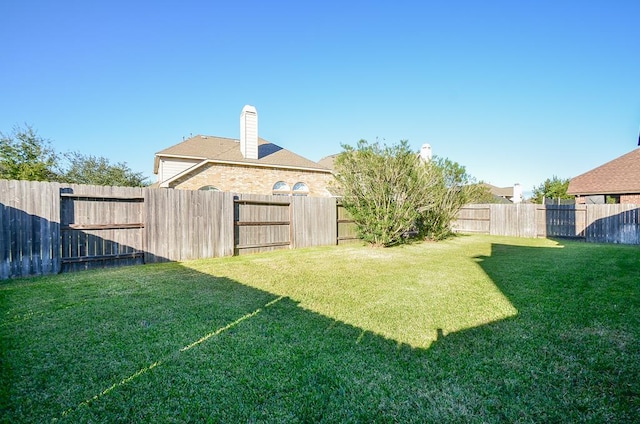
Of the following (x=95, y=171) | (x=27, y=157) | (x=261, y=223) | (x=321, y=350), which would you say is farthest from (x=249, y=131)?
(x=321, y=350)

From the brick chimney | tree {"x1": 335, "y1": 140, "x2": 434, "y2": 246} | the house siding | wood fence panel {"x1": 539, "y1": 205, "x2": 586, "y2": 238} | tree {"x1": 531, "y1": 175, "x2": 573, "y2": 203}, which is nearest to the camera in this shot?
tree {"x1": 335, "y1": 140, "x2": 434, "y2": 246}

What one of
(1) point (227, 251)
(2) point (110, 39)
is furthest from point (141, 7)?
(1) point (227, 251)

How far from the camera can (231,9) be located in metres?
10.9

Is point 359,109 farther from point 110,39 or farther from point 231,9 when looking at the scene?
point 110,39

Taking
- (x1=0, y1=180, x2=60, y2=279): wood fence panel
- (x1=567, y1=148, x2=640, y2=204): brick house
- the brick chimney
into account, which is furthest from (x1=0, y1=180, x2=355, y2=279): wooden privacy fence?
(x1=567, y1=148, x2=640, y2=204): brick house

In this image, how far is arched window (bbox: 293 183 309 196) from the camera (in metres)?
16.7

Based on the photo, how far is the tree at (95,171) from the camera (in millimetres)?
19859

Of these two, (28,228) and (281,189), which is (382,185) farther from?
(28,228)

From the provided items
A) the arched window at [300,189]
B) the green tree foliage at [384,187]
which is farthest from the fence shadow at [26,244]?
the arched window at [300,189]

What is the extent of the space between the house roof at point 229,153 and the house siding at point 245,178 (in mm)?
345

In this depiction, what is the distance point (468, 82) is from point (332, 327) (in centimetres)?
1458

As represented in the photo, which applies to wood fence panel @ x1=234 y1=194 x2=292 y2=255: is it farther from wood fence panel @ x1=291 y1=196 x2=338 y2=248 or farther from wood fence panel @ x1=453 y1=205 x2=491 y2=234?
wood fence panel @ x1=453 y1=205 x2=491 y2=234

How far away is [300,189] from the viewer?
55.5 feet

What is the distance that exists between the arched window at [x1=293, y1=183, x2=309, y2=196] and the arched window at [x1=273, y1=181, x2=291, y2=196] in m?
0.41
